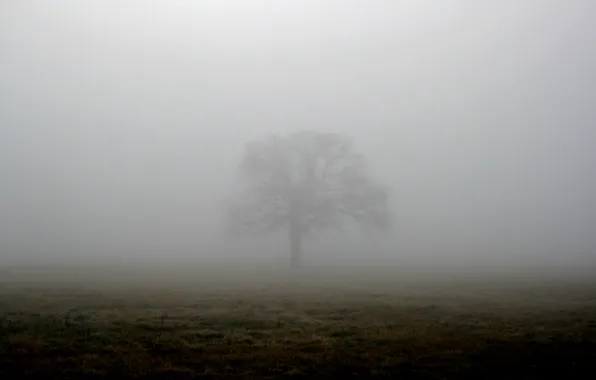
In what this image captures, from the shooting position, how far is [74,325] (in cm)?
1823

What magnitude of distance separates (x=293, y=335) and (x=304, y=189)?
37431 millimetres

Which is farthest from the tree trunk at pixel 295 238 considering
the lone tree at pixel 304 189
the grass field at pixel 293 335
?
the grass field at pixel 293 335

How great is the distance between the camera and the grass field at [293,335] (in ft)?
43.3

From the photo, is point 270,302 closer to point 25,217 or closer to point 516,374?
point 516,374

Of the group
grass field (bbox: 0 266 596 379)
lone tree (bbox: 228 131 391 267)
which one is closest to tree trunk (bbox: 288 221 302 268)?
lone tree (bbox: 228 131 391 267)

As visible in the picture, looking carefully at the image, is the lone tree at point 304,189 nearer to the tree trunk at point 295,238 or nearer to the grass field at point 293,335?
the tree trunk at point 295,238

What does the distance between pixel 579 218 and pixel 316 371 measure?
5583 inches

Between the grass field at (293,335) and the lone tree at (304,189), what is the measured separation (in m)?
24.9

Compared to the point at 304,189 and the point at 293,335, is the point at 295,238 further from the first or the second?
the point at 293,335

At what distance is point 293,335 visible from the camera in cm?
1712

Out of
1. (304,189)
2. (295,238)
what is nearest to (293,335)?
(295,238)

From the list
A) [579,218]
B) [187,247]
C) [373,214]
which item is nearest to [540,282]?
[373,214]

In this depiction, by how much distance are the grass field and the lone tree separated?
81.7ft

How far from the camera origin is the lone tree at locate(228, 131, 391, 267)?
178ft
